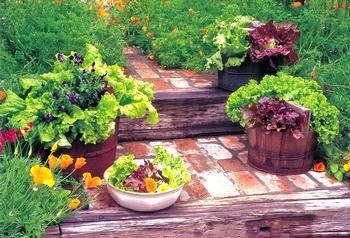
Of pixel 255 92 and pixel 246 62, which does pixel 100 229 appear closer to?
pixel 255 92

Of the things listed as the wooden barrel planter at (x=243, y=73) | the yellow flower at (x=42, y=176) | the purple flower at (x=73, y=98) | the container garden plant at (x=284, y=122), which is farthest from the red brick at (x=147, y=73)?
the yellow flower at (x=42, y=176)

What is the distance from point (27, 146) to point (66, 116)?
0.43 m

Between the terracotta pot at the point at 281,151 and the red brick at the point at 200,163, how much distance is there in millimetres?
308

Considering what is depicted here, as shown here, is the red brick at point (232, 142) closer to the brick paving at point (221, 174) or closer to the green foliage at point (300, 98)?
the brick paving at point (221, 174)

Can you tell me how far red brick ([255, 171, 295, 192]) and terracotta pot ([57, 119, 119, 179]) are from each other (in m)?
1.01

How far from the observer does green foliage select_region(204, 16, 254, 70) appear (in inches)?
187

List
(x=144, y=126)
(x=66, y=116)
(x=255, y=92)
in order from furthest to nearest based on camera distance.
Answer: (x=144, y=126) → (x=255, y=92) → (x=66, y=116)

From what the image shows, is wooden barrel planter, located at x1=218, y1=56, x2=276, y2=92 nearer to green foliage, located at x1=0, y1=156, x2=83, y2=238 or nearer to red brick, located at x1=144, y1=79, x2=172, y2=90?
red brick, located at x1=144, y1=79, x2=172, y2=90

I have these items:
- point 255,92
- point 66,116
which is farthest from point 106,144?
point 255,92

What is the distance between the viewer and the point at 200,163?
425cm

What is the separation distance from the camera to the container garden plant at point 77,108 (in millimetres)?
3557

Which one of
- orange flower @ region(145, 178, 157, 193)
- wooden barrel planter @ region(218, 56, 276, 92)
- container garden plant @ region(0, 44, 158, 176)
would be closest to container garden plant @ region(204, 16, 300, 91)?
wooden barrel planter @ region(218, 56, 276, 92)

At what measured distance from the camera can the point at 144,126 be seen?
4602 millimetres

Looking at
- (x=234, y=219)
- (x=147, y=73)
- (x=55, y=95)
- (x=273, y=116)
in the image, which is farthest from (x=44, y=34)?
(x=234, y=219)
